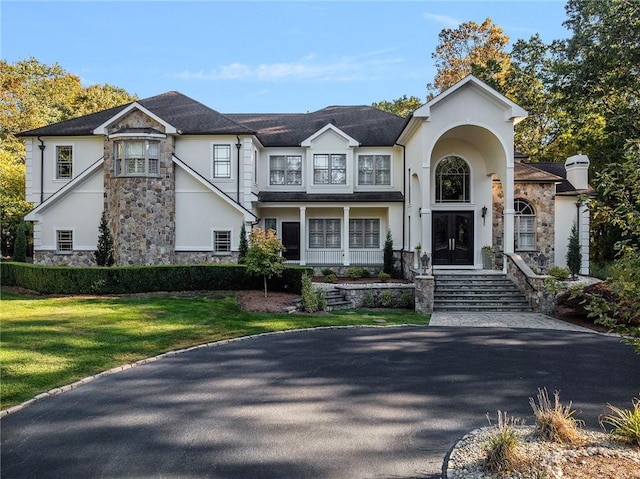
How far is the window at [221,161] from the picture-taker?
21469mm

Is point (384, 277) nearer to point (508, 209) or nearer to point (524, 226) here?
point (508, 209)

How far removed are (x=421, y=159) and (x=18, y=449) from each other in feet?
53.3

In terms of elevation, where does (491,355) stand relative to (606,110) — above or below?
below

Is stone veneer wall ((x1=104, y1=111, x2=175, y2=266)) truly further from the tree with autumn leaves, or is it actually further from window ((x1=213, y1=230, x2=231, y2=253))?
the tree with autumn leaves

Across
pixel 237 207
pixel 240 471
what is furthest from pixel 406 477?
pixel 237 207

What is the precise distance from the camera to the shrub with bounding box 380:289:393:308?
55.2 feet

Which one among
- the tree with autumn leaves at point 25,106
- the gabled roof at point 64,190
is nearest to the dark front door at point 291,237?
the gabled roof at point 64,190

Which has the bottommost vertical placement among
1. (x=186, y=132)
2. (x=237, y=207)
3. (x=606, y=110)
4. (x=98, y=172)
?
(x=237, y=207)

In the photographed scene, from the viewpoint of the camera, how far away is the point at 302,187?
2375 cm

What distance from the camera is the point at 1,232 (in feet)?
93.1

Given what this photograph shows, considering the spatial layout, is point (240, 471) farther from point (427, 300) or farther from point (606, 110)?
point (606, 110)

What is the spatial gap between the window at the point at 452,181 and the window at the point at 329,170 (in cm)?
514

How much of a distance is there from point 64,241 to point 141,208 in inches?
187

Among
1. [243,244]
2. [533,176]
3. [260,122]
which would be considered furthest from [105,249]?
[533,176]
